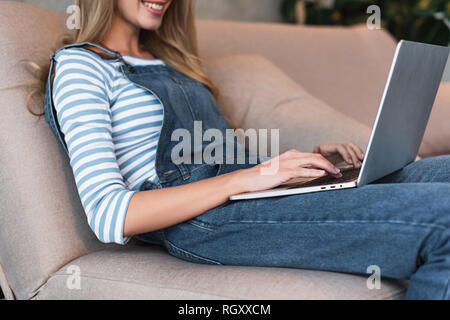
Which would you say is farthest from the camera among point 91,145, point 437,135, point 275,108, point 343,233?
point 437,135

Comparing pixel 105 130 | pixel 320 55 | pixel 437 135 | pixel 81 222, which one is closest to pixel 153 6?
pixel 105 130

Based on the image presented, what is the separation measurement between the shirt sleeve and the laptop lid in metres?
0.43

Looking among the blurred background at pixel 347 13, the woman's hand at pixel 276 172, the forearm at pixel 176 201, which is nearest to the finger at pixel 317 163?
the woman's hand at pixel 276 172

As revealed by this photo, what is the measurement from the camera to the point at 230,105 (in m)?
1.56

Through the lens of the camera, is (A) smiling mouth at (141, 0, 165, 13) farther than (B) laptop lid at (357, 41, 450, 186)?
Yes

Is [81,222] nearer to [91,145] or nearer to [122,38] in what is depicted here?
[91,145]

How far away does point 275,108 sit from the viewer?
Answer: 1.56 m

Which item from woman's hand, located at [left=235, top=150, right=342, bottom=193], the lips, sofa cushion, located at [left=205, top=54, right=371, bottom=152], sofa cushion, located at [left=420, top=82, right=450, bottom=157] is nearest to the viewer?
woman's hand, located at [left=235, top=150, right=342, bottom=193]

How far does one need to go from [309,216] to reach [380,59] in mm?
1561

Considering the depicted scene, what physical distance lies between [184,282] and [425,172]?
55 cm

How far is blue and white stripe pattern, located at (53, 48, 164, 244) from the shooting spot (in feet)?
2.97

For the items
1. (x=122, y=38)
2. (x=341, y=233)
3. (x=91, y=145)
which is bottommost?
(x=341, y=233)

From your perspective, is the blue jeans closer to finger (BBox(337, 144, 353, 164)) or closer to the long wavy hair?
finger (BBox(337, 144, 353, 164))

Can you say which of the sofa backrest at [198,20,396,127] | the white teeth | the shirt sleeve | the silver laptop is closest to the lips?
the white teeth
